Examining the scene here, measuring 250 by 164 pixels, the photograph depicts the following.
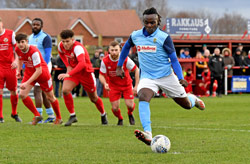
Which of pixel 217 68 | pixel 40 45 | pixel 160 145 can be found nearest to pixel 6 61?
pixel 40 45

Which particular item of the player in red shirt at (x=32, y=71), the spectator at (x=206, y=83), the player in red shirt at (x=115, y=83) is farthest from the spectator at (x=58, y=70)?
the player in red shirt at (x=32, y=71)

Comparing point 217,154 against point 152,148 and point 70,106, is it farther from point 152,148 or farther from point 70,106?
point 70,106

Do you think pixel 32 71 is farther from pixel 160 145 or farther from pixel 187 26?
pixel 187 26

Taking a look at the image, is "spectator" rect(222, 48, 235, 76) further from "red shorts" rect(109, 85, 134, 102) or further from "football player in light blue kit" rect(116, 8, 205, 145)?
"football player in light blue kit" rect(116, 8, 205, 145)

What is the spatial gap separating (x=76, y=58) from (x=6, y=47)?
2.04m

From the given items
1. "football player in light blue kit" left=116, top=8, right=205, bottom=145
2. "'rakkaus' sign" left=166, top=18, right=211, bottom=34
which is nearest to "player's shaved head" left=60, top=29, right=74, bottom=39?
"football player in light blue kit" left=116, top=8, right=205, bottom=145

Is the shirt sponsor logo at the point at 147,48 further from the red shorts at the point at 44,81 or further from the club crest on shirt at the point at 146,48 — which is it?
the red shorts at the point at 44,81

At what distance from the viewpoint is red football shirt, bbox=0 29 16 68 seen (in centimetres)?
1309

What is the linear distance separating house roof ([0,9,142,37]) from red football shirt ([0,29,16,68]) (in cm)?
5860

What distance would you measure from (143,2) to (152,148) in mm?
93828

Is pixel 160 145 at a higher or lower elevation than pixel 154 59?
lower

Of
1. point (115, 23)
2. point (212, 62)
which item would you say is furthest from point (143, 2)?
point (212, 62)

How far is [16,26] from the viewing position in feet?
236

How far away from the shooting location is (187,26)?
34938 mm
